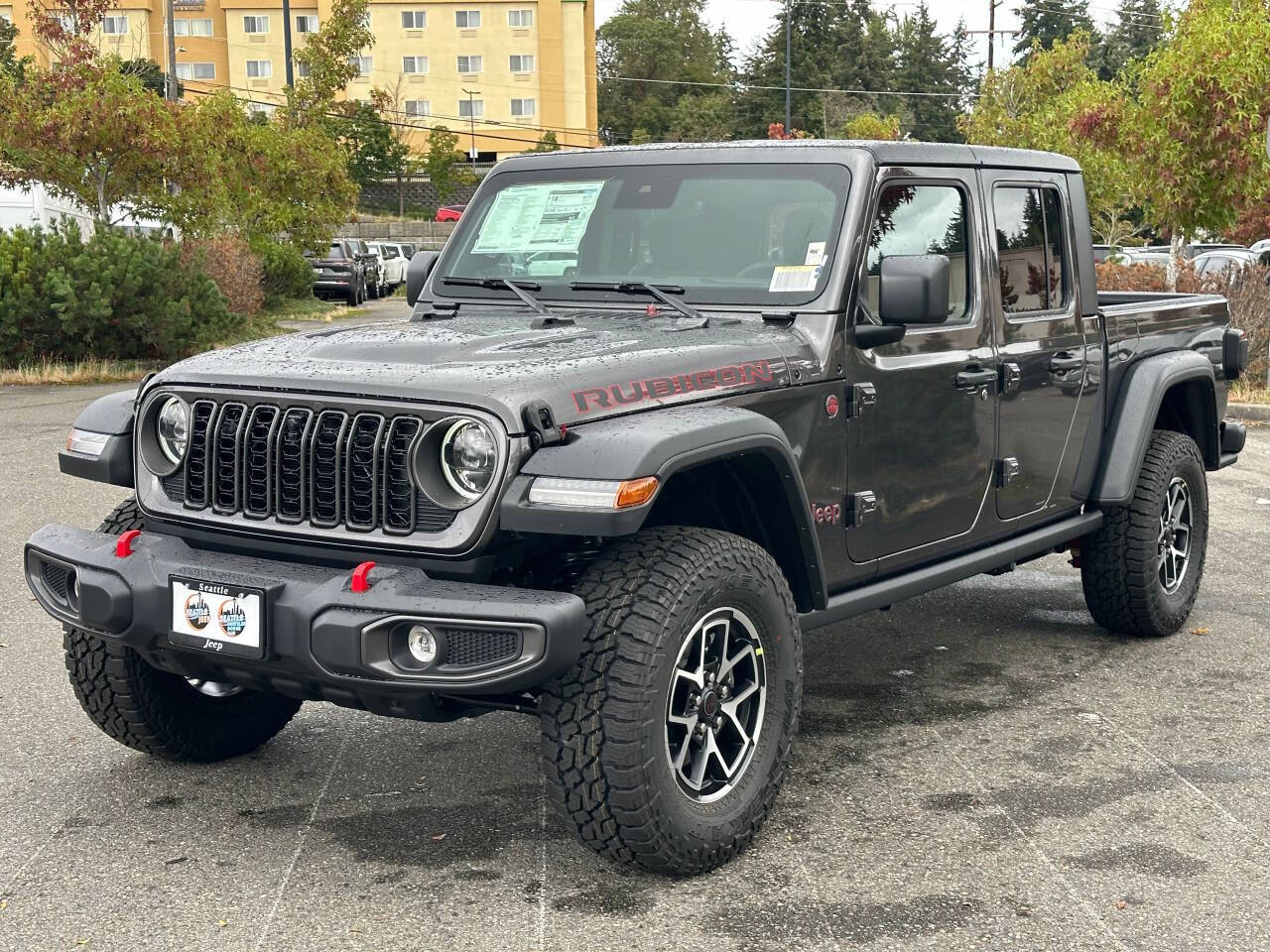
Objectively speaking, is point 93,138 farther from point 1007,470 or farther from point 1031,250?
point 1007,470

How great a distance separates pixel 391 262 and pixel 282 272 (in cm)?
1221

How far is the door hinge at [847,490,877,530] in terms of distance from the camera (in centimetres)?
469

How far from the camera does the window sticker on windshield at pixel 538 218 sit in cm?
523

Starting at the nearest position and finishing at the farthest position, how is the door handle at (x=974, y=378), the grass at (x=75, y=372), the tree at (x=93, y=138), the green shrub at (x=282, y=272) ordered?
the door handle at (x=974, y=378) < the grass at (x=75, y=372) < the tree at (x=93, y=138) < the green shrub at (x=282, y=272)

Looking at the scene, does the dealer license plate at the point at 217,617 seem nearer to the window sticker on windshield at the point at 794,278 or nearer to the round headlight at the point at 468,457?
the round headlight at the point at 468,457

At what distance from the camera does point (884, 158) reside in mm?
4941

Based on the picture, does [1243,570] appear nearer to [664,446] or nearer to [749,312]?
[749,312]

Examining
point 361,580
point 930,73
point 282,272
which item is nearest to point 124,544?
point 361,580

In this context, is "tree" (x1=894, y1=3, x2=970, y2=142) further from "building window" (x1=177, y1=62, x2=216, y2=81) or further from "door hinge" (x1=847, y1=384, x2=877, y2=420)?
"door hinge" (x1=847, y1=384, x2=877, y2=420)

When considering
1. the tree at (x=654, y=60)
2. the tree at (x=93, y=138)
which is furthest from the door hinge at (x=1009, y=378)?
the tree at (x=654, y=60)

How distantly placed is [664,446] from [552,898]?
1.19 meters

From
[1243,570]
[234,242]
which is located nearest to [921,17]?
[234,242]

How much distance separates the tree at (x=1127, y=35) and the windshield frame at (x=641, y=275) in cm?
6930

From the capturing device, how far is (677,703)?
397 cm
